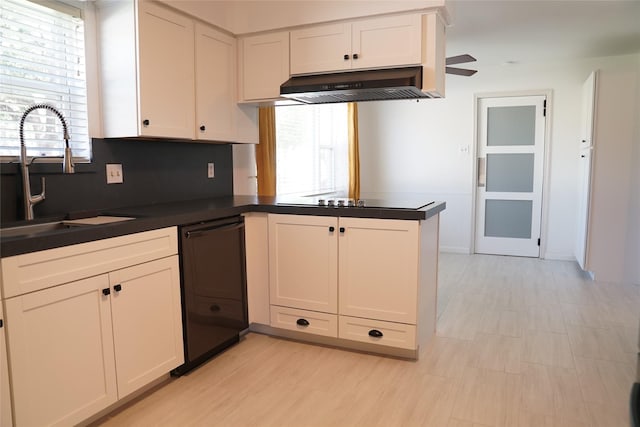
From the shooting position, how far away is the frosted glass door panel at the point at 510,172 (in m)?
5.73

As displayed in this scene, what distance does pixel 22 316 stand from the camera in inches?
65.3

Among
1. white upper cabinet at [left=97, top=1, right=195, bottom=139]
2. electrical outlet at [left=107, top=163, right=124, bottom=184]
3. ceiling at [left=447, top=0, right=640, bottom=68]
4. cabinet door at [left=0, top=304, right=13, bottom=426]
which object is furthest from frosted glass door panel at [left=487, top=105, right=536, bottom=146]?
cabinet door at [left=0, top=304, right=13, bottom=426]

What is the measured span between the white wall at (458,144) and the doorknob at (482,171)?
0.42 feet

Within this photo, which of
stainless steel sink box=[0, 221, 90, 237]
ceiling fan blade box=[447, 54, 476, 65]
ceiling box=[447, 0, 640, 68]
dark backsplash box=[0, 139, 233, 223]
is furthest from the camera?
ceiling fan blade box=[447, 54, 476, 65]

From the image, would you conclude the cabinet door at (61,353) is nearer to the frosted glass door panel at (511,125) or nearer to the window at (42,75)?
the window at (42,75)

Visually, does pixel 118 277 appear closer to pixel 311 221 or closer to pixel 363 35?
pixel 311 221

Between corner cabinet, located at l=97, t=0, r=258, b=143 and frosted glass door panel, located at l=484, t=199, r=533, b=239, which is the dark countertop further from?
frosted glass door panel, located at l=484, t=199, r=533, b=239

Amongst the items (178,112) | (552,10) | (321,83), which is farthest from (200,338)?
(552,10)

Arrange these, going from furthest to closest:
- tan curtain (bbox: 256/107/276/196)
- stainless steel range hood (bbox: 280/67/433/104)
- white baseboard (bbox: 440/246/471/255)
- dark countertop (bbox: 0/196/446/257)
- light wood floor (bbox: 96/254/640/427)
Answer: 1. white baseboard (bbox: 440/246/471/255)
2. tan curtain (bbox: 256/107/276/196)
3. stainless steel range hood (bbox: 280/67/433/104)
4. light wood floor (bbox: 96/254/640/427)
5. dark countertop (bbox: 0/196/446/257)

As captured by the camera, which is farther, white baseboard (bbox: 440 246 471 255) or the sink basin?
white baseboard (bbox: 440 246 471 255)

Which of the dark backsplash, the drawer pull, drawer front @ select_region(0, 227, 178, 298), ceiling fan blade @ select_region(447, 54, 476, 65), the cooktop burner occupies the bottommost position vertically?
the drawer pull

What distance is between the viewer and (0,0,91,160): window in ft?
7.26

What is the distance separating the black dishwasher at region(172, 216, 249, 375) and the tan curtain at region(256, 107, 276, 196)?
110 cm

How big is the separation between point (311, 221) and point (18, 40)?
71.4 inches
